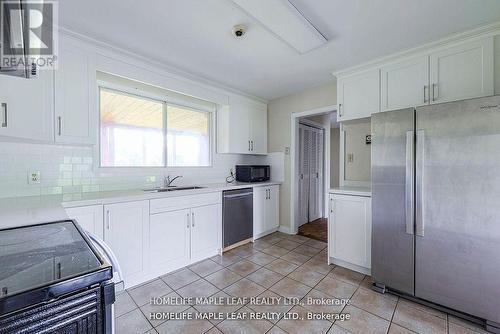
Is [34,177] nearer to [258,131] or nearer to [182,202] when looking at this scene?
[182,202]

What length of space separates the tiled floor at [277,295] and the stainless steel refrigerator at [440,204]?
0.68 ft

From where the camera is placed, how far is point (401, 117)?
6.40 ft

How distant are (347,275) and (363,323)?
751 millimetres

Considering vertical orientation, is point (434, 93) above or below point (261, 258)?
above

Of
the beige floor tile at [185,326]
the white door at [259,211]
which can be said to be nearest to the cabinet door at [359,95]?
the white door at [259,211]

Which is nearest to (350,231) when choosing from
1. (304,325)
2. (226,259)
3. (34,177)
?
(304,325)

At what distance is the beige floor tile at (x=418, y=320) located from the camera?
1.60 m

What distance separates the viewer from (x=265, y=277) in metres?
2.33

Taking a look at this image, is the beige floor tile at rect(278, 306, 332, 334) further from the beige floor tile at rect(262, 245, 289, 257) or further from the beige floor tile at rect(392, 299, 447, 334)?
the beige floor tile at rect(262, 245, 289, 257)

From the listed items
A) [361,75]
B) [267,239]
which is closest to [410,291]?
[267,239]

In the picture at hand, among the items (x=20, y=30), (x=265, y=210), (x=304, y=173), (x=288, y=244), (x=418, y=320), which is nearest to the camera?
(x=20, y=30)

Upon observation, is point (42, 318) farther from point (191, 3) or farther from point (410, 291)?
point (410, 291)

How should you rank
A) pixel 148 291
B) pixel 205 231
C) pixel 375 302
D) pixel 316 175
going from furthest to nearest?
pixel 316 175, pixel 205 231, pixel 148 291, pixel 375 302

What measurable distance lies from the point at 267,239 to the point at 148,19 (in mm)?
3208
